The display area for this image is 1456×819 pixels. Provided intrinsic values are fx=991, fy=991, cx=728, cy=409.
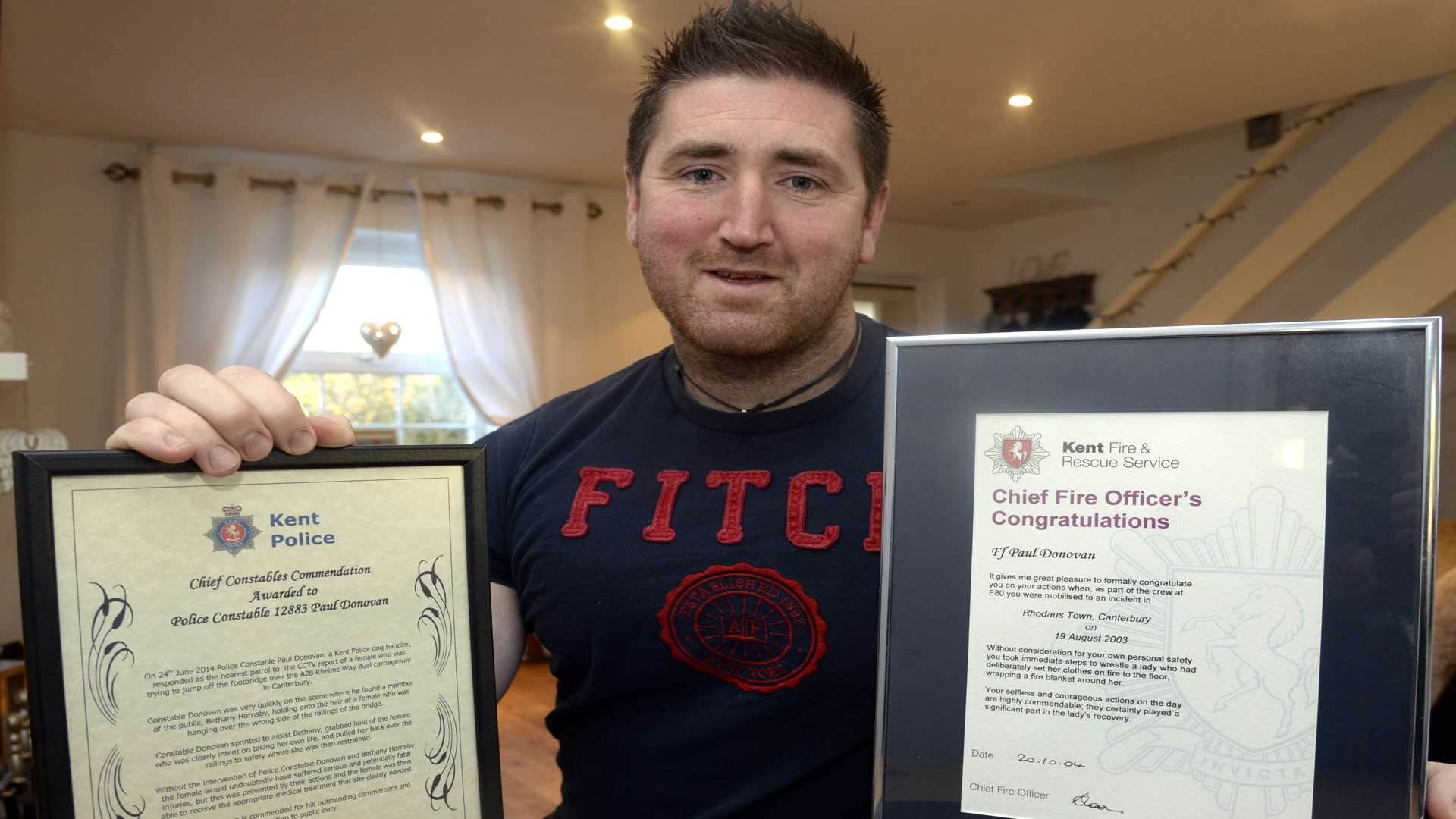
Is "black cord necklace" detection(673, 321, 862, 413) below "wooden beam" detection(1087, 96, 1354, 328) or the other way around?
below

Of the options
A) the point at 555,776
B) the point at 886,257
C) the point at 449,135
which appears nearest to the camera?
the point at 555,776

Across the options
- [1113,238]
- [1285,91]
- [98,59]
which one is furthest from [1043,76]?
[98,59]

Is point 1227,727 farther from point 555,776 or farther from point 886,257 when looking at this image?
point 886,257

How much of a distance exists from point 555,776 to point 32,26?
3.26m

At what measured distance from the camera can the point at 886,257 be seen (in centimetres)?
721

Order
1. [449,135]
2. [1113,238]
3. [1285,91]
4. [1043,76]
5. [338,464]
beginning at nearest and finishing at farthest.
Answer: [338,464]
[1043,76]
[1285,91]
[449,135]
[1113,238]

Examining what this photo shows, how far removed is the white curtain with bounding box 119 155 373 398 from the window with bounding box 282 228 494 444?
19 cm

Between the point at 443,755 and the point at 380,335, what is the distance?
4939mm

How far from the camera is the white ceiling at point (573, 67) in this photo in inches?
136

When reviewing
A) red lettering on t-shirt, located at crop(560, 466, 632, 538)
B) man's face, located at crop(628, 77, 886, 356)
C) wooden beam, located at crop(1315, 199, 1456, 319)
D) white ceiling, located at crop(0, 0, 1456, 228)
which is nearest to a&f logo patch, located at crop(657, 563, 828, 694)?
red lettering on t-shirt, located at crop(560, 466, 632, 538)

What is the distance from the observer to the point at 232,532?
0.75 m

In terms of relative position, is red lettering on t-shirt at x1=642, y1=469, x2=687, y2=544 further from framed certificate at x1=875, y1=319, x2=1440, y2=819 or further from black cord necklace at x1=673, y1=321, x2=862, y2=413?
framed certificate at x1=875, y1=319, x2=1440, y2=819

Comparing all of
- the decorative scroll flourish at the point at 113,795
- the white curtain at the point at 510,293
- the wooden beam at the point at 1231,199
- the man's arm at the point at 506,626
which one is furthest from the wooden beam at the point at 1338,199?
the decorative scroll flourish at the point at 113,795

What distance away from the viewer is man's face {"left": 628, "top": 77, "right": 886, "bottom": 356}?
107cm
